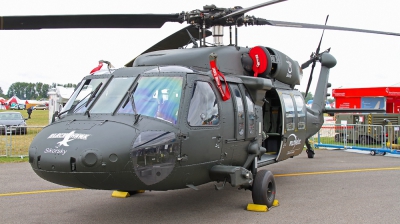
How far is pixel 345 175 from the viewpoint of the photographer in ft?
34.0

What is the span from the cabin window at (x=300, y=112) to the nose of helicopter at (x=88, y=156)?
523 centimetres

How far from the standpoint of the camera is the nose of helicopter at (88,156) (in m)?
4.82

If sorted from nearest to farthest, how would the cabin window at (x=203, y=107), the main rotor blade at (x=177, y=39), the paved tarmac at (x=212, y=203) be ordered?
the cabin window at (x=203, y=107) → the paved tarmac at (x=212, y=203) → the main rotor blade at (x=177, y=39)

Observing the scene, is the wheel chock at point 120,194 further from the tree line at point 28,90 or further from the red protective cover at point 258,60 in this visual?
the tree line at point 28,90

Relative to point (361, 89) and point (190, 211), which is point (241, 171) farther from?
point (361, 89)

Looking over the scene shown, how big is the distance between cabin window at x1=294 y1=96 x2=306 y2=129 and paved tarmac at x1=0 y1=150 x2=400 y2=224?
135cm

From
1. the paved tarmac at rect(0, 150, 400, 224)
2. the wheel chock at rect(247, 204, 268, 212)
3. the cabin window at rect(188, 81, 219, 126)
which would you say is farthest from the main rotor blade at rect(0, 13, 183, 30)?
the wheel chock at rect(247, 204, 268, 212)

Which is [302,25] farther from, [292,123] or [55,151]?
[55,151]

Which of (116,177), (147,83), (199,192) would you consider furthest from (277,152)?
(116,177)

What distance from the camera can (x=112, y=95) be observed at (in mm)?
5891

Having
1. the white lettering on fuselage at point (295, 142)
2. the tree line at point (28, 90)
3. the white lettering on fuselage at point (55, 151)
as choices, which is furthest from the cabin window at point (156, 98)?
the tree line at point (28, 90)

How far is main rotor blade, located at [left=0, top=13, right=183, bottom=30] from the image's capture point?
20.0 ft

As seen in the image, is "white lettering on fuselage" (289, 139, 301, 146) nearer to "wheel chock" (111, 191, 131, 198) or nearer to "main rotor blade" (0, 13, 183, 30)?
"wheel chock" (111, 191, 131, 198)

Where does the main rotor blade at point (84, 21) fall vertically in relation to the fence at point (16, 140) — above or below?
above
